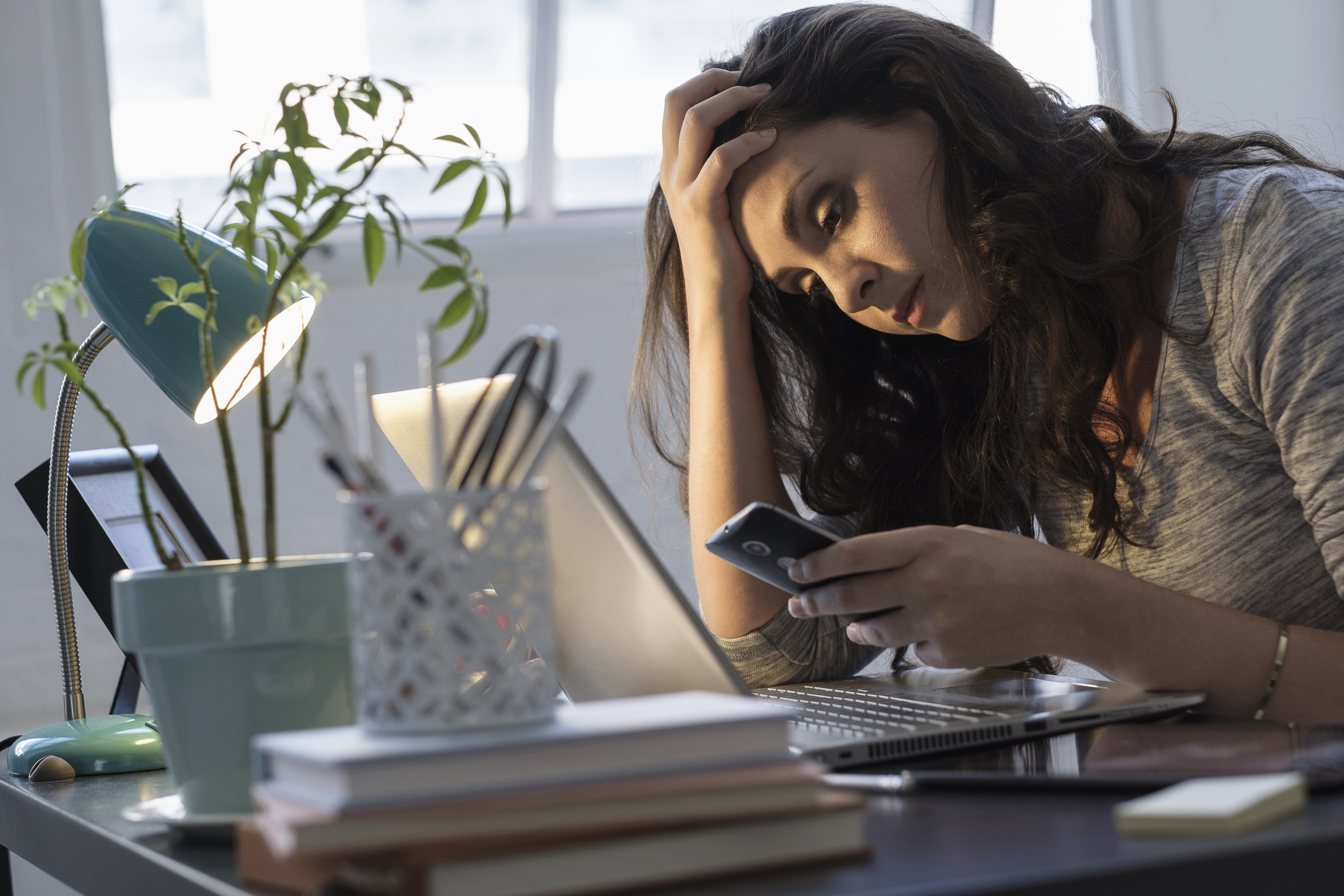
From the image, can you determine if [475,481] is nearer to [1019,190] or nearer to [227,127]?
[1019,190]

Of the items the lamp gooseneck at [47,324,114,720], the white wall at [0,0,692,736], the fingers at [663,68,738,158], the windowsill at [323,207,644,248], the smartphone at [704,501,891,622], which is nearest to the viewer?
the smartphone at [704,501,891,622]

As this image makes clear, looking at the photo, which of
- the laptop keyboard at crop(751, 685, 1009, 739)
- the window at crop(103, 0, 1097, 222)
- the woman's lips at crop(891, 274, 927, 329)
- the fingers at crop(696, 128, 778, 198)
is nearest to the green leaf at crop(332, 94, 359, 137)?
the laptop keyboard at crop(751, 685, 1009, 739)

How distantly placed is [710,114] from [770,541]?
0.64 m

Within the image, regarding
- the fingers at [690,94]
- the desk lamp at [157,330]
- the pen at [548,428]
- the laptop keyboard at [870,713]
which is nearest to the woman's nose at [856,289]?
the fingers at [690,94]

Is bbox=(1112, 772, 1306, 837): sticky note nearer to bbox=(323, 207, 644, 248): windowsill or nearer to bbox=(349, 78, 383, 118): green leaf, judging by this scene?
bbox=(349, 78, 383, 118): green leaf

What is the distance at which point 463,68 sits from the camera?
11.4 feet

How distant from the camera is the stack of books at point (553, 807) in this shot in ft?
1.46

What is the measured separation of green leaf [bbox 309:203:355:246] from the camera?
679mm

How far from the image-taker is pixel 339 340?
305cm

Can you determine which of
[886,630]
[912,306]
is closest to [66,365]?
[886,630]

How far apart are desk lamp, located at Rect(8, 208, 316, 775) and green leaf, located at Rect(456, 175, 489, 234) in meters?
0.17

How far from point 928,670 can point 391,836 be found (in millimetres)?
779

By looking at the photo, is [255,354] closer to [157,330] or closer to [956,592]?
[157,330]

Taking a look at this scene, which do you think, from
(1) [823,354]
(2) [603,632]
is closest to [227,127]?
(1) [823,354]
